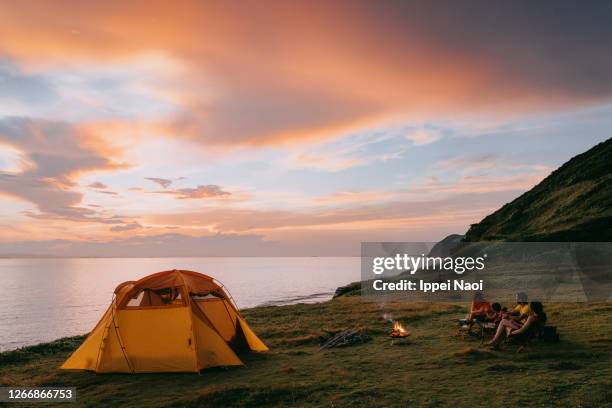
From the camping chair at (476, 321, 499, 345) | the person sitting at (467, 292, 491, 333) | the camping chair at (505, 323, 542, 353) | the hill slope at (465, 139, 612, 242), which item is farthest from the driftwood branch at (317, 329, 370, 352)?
the hill slope at (465, 139, 612, 242)

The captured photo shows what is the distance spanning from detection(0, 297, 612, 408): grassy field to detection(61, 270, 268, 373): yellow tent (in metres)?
0.38

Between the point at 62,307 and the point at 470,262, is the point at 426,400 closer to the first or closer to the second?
the point at 470,262

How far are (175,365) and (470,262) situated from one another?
58.1 m

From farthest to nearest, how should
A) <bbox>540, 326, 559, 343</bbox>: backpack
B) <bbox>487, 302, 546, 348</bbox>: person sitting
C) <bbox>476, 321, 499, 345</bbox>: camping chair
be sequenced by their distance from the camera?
<bbox>476, 321, 499, 345</bbox>: camping chair < <bbox>540, 326, 559, 343</bbox>: backpack < <bbox>487, 302, 546, 348</bbox>: person sitting

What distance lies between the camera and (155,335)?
1504cm

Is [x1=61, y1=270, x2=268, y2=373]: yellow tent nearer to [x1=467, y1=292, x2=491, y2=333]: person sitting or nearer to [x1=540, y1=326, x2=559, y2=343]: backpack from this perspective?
[x1=467, y1=292, x2=491, y2=333]: person sitting

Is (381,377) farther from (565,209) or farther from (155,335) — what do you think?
(565,209)

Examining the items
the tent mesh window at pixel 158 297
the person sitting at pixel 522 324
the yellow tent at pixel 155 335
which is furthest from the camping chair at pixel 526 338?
the tent mesh window at pixel 158 297

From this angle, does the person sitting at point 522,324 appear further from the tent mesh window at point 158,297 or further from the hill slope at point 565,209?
the hill slope at point 565,209

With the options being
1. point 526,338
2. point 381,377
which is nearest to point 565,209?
point 526,338

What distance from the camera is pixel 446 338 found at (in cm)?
1864

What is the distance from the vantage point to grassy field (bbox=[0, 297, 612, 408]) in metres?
11.0

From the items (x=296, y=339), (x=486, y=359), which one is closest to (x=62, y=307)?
(x=296, y=339)

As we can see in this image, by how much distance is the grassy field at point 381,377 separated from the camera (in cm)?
1101
